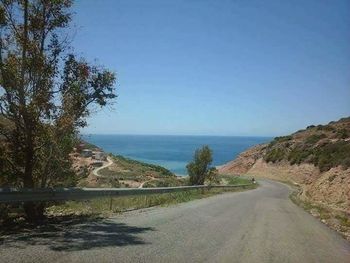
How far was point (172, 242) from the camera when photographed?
33.4 feet

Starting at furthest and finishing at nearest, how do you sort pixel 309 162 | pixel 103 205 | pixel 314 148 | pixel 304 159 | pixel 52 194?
pixel 314 148, pixel 304 159, pixel 309 162, pixel 103 205, pixel 52 194

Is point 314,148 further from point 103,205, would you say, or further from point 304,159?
point 103,205

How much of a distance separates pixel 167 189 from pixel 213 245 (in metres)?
14.0

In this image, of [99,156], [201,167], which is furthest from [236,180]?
[99,156]

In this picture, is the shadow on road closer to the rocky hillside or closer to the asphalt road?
the asphalt road

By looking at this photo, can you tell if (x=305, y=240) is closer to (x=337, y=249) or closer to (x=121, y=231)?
(x=337, y=249)

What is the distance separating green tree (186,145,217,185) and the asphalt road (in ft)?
116

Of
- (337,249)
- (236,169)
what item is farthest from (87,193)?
(236,169)

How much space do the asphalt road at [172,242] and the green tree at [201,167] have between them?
3531cm

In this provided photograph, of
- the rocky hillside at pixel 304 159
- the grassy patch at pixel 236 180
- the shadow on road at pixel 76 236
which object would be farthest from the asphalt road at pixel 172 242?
the grassy patch at pixel 236 180

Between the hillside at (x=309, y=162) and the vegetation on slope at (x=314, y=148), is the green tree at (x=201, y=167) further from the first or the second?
the vegetation on slope at (x=314, y=148)

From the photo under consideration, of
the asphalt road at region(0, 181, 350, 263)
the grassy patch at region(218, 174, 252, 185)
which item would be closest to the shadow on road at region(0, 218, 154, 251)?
the asphalt road at region(0, 181, 350, 263)

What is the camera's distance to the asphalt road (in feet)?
28.1

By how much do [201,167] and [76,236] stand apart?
132 ft
